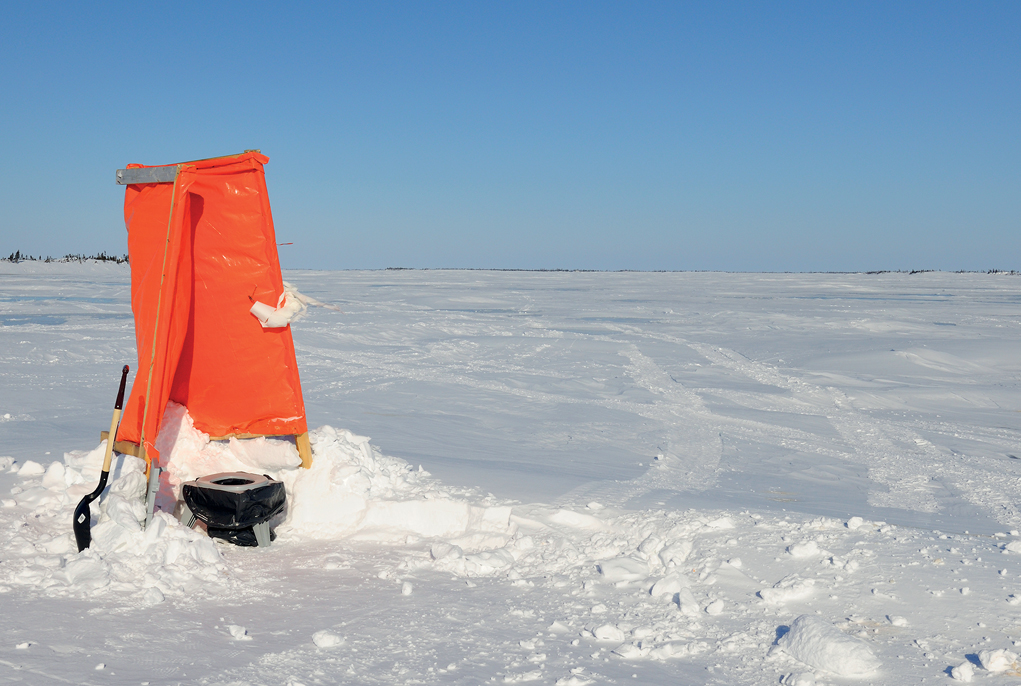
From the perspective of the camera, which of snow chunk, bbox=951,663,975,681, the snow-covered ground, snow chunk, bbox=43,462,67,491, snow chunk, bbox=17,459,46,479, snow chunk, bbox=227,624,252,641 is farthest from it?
snow chunk, bbox=17,459,46,479

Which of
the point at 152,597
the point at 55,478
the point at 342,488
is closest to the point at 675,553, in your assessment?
the point at 342,488

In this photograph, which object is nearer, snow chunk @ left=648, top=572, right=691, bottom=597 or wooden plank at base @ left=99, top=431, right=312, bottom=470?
snow chunk @ left=648, top=572, right=691, bottom=597

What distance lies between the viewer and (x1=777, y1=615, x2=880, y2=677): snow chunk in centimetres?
271

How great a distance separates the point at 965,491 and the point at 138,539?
5308 mm

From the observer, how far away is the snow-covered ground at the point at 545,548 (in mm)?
2791

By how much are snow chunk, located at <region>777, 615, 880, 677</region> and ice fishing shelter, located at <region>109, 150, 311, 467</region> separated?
2.97 m

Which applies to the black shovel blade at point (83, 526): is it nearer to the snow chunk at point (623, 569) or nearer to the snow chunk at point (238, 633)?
the snow chunk at point (238, 633)

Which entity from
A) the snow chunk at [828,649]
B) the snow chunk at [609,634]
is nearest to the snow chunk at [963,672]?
the snow chunk at [828,649]

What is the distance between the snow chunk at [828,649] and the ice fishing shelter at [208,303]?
9.76ft

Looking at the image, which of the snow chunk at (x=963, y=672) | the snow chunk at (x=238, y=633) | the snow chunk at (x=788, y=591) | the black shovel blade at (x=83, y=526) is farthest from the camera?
the black shovel blade at (x=83, y=526)

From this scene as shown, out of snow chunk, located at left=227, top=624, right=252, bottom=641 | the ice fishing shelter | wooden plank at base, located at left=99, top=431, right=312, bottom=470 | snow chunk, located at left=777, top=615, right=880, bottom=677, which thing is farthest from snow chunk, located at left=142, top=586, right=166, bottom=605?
snow chunk, located at left=777, top=615, right=880, bottom=677

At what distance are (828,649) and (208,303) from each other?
154 inches

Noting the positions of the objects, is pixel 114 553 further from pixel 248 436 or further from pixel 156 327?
pixel 248 436

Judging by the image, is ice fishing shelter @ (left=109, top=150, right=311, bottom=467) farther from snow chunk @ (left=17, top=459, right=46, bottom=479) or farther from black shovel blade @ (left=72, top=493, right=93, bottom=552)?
snow chunk @ (left=17, top=459, right=46, bottom=479)
